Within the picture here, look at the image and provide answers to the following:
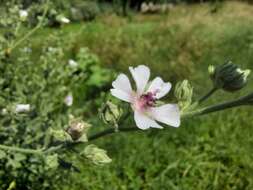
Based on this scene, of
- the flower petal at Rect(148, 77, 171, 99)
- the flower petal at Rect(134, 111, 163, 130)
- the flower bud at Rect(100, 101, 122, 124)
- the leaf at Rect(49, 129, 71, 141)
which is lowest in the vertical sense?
the leaf at Rect(49, 129, 71, 141)

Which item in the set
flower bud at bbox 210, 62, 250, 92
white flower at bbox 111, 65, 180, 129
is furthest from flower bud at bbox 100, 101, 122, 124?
flower bud at bbox 210, 62, 250, 92

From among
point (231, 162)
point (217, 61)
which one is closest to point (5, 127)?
point (231, 162)

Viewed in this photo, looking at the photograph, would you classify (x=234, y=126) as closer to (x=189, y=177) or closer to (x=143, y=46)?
(x=189, y=177)

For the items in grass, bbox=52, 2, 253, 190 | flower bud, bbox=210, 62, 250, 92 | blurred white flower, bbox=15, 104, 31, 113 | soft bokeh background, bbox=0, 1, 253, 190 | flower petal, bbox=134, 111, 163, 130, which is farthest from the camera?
grass, bbox=52, 2, 253, 190

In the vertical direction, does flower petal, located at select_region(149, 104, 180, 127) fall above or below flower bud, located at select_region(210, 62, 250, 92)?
below

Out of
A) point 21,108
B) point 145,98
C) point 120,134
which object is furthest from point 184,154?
point 145,98

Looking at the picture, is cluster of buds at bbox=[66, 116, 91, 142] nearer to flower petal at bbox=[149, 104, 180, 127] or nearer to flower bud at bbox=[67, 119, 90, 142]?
flower bud at bbox=[67, 119, 90, 142]
